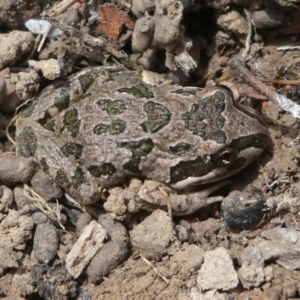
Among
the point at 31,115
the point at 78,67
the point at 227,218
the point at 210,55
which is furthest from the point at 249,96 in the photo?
the point at 31,115

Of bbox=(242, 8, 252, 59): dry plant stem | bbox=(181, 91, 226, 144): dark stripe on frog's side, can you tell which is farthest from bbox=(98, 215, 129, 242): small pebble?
bbox=(242, 8, 252, 59): dry plant stem

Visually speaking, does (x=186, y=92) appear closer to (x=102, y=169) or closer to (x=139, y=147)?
(x=139, y=147)

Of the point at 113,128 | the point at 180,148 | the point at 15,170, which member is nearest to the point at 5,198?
the point at 15,170

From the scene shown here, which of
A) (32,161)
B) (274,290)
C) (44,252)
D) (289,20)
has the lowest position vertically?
(274,290)

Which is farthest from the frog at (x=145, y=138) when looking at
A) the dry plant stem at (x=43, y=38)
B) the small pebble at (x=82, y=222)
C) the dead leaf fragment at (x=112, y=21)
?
the dry plant stem at (x=43, y=38)

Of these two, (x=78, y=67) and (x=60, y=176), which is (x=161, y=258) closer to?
(x=60, y=176)
